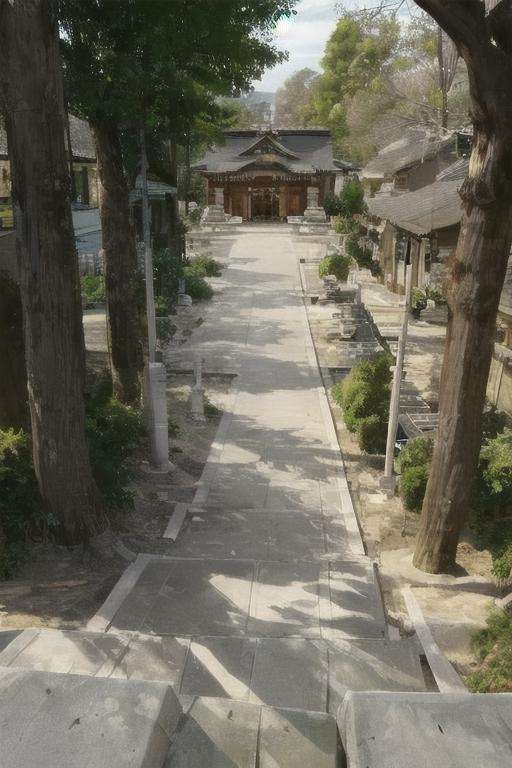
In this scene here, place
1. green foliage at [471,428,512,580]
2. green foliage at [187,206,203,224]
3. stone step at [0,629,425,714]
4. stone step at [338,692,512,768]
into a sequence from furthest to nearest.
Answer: green foliage at [187,206,203,224]
green foliage at [471,428,512,580]
stone step at [0,629,425,714]
stone step at [338,692,512,768]

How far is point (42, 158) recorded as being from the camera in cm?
661

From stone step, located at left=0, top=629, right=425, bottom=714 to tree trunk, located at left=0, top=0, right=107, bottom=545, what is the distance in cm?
256

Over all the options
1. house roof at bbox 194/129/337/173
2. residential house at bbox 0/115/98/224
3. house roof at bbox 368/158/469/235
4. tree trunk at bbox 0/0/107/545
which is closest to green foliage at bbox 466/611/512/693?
tree trunk at bbox 0/0/107/545

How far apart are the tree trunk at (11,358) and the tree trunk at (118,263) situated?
12.0 feet

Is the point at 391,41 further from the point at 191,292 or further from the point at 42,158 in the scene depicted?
the point at 42,158

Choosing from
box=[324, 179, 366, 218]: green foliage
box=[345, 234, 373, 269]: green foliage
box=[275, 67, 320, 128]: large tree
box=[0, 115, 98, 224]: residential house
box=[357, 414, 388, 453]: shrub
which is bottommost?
box=[357, 414, 388, 453]: shrub

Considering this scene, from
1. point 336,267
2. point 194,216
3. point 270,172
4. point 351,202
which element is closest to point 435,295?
point 336,267

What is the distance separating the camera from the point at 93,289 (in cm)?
2420

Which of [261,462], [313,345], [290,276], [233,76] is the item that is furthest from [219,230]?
[261,462]

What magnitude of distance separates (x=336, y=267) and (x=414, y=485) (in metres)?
20.4

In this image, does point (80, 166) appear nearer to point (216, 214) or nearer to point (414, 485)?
point (216, 214)

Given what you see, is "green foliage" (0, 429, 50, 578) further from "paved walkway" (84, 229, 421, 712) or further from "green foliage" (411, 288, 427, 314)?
"green foliage" (411, 288, 427, 314)

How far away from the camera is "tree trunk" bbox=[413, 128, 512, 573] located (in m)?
6.28

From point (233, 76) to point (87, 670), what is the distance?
12.0m
